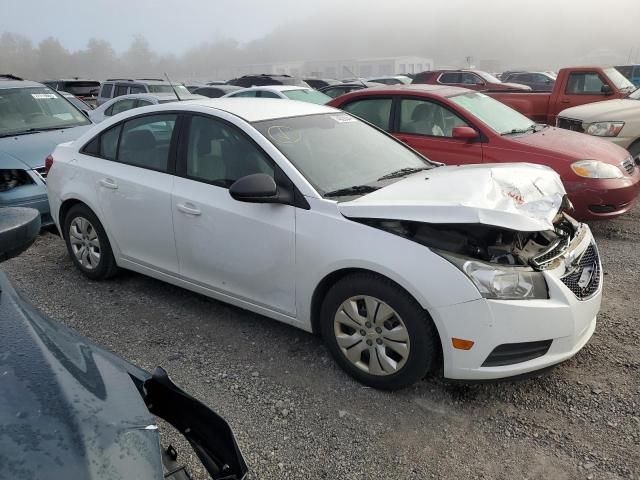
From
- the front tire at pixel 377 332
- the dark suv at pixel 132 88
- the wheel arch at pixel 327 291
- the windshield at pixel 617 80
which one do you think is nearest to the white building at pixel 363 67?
the dark suv at pixel 132 88

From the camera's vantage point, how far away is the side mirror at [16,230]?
143cm

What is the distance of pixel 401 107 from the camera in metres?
6.23

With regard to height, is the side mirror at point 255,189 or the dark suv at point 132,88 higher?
the side mirror at point 255,189

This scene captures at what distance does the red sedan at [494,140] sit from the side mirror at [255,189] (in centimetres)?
322

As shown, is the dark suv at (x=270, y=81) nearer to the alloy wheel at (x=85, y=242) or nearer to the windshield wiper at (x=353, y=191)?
the alloy wheel at (x=85, y=242)

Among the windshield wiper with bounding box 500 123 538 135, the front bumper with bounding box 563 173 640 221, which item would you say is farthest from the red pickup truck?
the front bumper with bounding box 563 173 640 221

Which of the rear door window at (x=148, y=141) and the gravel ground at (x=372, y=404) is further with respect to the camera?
the rear door window at (x=148, y=141)

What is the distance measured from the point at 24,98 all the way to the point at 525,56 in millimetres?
90458

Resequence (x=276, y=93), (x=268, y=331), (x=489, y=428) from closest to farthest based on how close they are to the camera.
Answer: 1. (x=489, y=428)
2. (x=268, y=331)
3. (x=276, y=93)

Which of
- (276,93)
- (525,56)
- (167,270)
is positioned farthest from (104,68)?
(167,270)

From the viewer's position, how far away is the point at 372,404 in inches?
112

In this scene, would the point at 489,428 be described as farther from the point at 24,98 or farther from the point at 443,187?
the point at 24,98

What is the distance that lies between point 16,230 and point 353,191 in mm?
2048

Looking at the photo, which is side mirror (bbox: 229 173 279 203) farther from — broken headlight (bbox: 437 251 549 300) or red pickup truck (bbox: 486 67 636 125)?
red pickup truck (bbox: 486 67 636 125)
